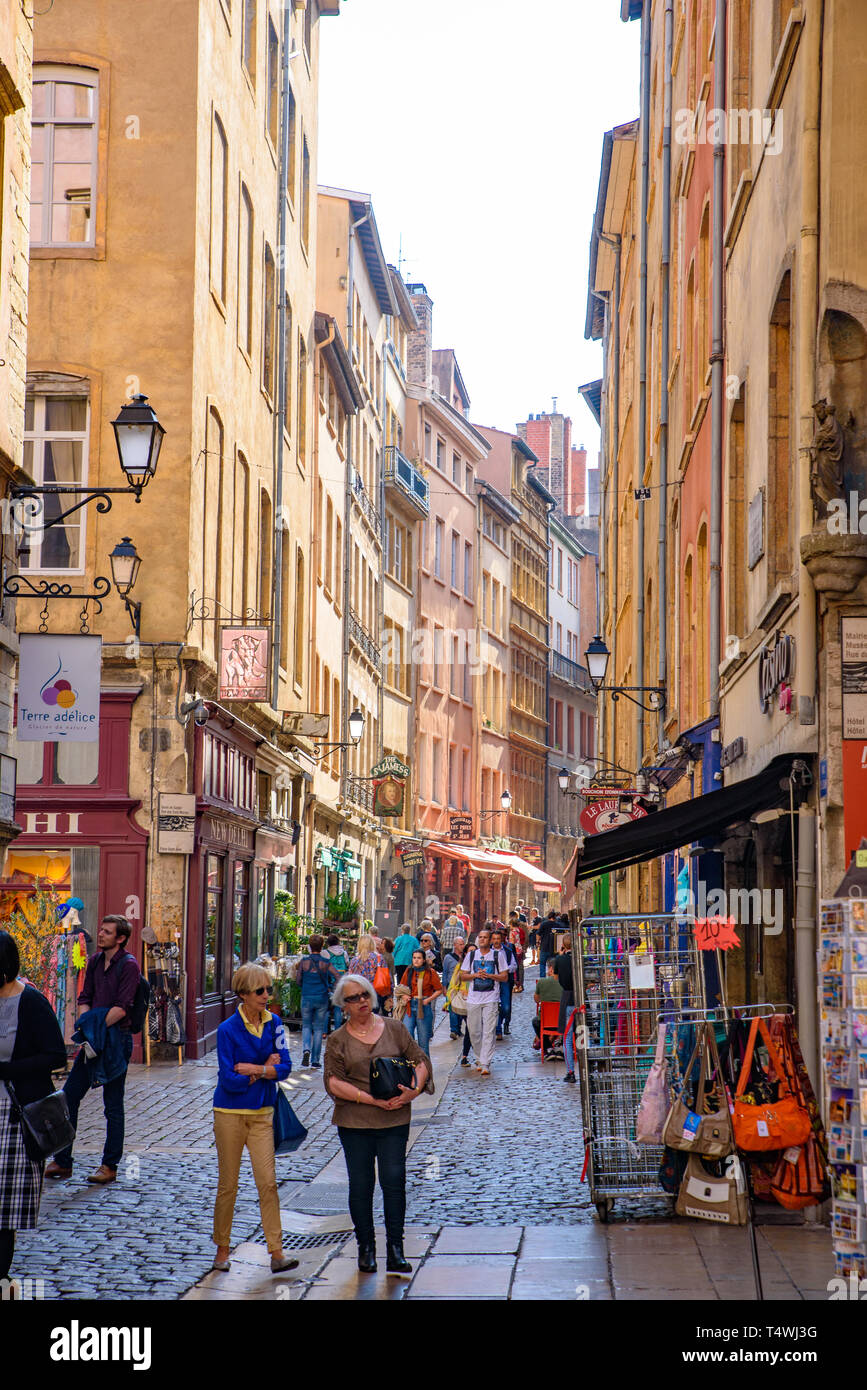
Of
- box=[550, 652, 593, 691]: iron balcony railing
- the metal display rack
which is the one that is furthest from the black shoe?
box=[550, 652, 593, 691]: iron balcony railing

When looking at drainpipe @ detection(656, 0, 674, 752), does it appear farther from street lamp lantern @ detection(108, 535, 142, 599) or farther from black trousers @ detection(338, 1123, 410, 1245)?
black trousers @ detection(338, 1123, 410, 1245)

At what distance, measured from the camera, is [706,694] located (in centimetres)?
1798

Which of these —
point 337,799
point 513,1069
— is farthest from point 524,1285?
point 337,799

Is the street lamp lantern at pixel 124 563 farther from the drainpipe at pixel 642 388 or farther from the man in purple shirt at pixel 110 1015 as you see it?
the drainpipe at pixel 642 388

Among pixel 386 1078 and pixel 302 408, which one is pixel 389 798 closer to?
pixel 302 408

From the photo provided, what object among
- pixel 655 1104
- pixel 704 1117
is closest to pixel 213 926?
pixel 655 1104

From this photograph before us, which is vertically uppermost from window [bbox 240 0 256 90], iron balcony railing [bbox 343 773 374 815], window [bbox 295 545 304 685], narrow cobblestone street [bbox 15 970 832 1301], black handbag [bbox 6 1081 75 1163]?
window [bbox 240 0 256 90]

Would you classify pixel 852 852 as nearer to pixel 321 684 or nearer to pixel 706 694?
pixel 706 694

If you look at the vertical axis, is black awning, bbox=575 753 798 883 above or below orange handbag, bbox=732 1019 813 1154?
above

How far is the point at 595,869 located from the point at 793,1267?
3383mm

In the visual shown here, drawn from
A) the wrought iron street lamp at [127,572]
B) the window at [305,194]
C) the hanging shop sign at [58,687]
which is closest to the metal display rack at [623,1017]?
the hanging shop sign at [58,687]

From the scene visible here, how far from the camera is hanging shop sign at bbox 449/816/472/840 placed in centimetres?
5622

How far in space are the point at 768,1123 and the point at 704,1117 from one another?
59 centimetres

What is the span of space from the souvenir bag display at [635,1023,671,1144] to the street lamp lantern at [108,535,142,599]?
1006 centimetres
